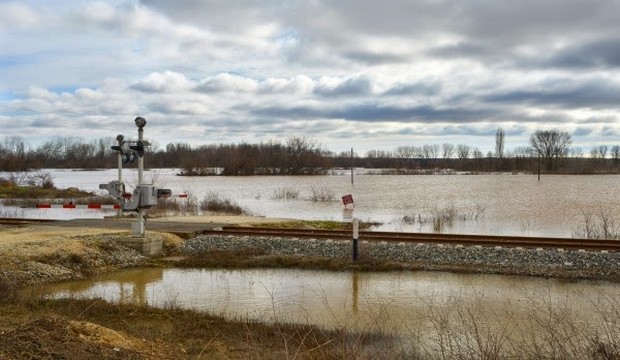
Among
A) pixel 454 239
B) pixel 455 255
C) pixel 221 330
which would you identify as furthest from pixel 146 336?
pixel 454 239

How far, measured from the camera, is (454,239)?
16.9m

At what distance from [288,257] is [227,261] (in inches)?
63.8

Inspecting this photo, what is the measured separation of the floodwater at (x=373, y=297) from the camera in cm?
943

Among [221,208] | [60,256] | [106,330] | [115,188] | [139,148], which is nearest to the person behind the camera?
[106,330]

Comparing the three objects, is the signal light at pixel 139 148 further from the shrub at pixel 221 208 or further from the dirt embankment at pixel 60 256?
the shrub at pixel 221 208

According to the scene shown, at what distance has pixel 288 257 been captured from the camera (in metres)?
15.2

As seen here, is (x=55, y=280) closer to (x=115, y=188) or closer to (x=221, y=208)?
(x=115, y=188)

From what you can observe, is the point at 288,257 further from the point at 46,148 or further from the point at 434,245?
the point at 46,148

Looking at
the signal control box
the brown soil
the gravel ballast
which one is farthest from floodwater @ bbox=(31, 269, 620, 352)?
the signal control box

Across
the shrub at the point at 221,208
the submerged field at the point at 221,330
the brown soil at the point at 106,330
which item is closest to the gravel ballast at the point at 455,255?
the submerged field at the point at 221,330

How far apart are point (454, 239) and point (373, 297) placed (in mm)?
6133

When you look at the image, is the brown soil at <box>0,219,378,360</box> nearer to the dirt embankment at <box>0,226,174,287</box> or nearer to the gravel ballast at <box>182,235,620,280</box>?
the dirt embankment at <box>0,226,174,287</box>

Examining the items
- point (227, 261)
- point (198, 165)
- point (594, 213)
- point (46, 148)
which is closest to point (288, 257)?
point (227, 261)

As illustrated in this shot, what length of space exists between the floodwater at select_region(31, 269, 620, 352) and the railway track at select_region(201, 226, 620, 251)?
3006mm
